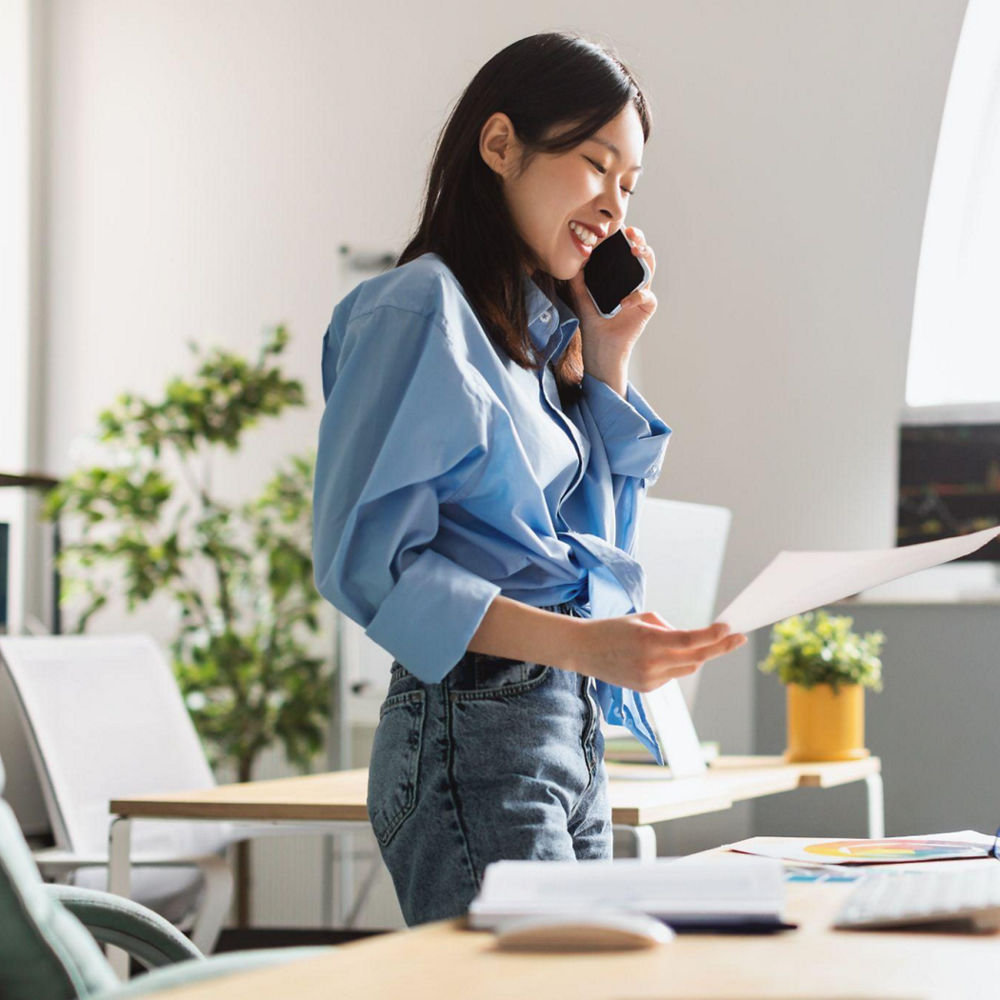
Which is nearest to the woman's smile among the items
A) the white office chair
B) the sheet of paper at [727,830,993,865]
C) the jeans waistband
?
the jeans waistband

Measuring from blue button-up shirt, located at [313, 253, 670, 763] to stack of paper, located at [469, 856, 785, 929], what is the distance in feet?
1.01

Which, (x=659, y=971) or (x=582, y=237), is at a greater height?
(x=582, y=237)

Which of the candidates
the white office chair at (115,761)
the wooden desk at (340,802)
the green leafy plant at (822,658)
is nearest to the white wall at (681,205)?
the green leafy plant at (822,658)

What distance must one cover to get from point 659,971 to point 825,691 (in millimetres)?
2140

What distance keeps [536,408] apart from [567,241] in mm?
185

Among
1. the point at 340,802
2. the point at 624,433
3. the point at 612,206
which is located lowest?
the point at 340,802

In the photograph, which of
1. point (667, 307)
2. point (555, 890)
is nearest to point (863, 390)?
point (667, 307)

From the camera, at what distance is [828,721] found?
281 centimetres

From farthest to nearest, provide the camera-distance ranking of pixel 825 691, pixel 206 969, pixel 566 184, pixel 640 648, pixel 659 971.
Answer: pixel 825 691, pixel 566 184, pixel 640 648, pixel 206 969, pixel 659 971

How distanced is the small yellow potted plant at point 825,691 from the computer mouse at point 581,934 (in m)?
2.08

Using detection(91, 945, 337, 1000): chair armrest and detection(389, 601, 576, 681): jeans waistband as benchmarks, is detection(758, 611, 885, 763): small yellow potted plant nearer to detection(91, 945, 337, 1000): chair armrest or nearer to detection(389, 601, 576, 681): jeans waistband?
detection(389, 601, 576, 681): jeans waistband

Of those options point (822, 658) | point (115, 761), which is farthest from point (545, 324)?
point (115, 761)

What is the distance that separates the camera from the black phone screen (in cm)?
159

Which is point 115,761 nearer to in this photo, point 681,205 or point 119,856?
point 119,856
